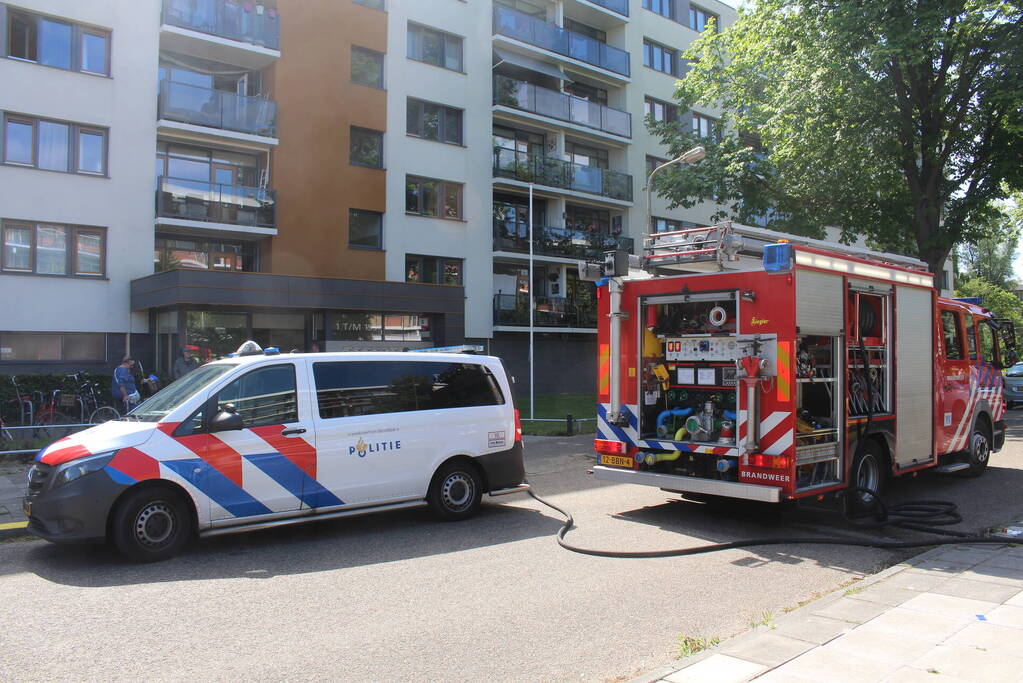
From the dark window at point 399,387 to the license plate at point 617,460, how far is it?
1.34 m

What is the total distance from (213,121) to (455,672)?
2071 cm

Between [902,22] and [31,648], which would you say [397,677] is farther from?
[902,22]

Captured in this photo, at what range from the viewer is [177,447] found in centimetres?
668

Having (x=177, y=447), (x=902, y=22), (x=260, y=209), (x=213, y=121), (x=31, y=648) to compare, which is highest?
(x=902, y=22)

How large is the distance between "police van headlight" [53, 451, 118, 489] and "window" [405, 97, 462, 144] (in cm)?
2089

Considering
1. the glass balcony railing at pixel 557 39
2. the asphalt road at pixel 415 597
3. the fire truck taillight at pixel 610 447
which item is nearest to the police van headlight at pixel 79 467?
the asphalt road at pixel 415 597

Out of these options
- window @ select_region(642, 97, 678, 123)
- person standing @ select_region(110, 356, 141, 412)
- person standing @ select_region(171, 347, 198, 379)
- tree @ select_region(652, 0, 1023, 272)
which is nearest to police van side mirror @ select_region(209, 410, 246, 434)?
person standing @ select_region(171, 347, 198, 379)

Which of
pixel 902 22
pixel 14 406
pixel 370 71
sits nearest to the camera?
pixel 14 406

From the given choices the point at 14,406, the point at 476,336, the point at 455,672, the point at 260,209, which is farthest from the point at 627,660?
the point at 476,336

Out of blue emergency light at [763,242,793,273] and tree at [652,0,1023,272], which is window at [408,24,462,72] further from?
blue emergency light at [763,242,793,273]

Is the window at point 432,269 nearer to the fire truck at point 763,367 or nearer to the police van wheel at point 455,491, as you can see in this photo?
the fire truck at point 763,367

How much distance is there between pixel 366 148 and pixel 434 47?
481 cm

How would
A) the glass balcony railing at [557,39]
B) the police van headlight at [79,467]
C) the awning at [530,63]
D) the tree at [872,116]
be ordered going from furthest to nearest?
the awning at [530,63] < the glass balcony railing at [557,39] < the tree at [872,116] < the police van headlight at [79,467]

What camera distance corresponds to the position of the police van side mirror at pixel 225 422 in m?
6.82
